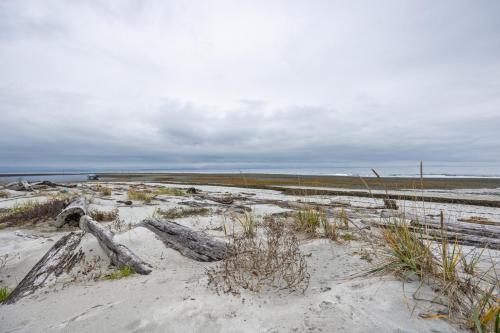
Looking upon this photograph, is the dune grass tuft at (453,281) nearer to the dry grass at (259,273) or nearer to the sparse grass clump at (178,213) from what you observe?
the dry grass at (259,273)

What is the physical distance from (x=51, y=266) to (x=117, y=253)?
908 mm

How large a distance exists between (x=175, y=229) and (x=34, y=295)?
211cm

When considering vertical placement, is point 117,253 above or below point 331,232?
below

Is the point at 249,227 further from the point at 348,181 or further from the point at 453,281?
the point at 348,181

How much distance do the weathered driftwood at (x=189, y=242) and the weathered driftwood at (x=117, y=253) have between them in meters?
0.76

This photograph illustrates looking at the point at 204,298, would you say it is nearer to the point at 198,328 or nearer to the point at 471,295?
the point at 198,328

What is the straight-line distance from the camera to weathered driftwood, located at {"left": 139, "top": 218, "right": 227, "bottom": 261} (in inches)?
161

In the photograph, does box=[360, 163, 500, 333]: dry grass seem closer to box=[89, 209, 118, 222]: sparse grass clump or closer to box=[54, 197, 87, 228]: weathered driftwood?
box=[89, 209, 118, 222]: sparse grass clump

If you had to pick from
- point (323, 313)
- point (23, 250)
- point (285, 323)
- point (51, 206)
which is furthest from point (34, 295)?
point (51, 206)

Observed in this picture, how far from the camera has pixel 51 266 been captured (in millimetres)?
3887

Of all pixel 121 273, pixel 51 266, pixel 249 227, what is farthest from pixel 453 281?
pixel 51 266

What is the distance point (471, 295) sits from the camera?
221 centimetres

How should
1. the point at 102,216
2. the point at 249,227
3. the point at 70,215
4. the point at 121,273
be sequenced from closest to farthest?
the point at 121,273 → the point at 249,227 → the point at 70,215 → the point at 102,216

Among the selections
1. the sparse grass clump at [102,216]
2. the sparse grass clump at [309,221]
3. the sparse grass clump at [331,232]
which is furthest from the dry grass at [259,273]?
the sparse grass clump at [102,216]
